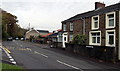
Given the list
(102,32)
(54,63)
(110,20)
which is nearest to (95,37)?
(102,32)

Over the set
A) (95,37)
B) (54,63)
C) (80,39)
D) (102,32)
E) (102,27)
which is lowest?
(54,63)

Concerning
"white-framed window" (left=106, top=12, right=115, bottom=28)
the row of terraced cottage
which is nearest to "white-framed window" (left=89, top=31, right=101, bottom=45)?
the row of terraced cottage

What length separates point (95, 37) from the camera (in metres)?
19.6

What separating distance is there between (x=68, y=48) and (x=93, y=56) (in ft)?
20.3

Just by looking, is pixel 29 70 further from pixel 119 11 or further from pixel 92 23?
pixel 92 23

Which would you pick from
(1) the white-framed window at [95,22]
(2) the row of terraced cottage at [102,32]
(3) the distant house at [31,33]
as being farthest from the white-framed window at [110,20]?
(3) the distant house at [31,33]

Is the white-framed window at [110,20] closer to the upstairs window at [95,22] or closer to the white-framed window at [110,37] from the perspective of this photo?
the white-framed window at [110,37]

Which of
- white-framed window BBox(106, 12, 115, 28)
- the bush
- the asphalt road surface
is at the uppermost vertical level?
white-framed window BBox(106, 12, 115, 28)

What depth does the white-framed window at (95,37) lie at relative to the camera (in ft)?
61.6

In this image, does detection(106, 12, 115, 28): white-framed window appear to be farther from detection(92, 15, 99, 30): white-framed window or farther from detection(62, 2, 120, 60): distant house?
detection(92, 15, 99, 30): white-framed window

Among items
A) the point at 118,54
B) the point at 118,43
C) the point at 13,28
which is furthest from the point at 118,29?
the point at 13,28

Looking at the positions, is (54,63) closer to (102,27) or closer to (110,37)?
(110,37)

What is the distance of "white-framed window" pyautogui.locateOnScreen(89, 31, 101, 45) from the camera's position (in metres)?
18.8

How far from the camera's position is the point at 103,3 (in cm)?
2616
